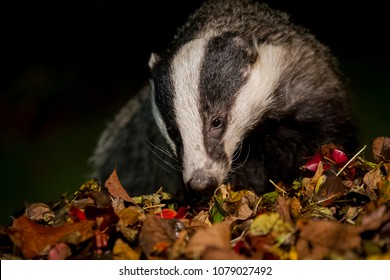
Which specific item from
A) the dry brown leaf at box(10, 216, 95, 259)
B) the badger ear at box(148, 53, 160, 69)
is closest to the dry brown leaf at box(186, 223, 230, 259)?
the dry brown leaf at box(10, 216, 95, 259)

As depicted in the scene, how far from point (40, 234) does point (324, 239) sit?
61cm

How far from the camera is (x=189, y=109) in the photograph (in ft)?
6.44

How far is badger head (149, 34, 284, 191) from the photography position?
1929 mm

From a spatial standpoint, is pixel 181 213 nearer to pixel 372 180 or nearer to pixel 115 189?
pixel 115 189

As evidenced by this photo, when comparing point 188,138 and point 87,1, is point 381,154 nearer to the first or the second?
point 188,138

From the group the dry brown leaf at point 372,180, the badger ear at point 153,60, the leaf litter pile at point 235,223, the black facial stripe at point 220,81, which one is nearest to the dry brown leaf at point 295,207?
the leaf litter pile at point 235,223

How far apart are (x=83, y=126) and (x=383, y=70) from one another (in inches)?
81.4

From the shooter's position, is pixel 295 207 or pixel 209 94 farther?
pixel 209 94

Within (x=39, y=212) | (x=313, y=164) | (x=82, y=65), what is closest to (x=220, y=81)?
(x=313, y=164)

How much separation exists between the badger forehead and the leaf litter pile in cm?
28

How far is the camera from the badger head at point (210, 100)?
6.33ft

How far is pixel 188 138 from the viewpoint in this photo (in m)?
Result: 1.95

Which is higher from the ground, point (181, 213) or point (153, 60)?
point (153, 60)
